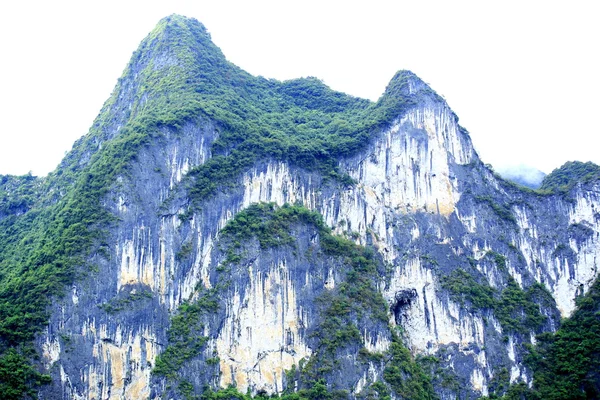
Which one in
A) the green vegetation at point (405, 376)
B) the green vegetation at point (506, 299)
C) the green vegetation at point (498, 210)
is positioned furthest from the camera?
the green vegetation at point (498, 210)

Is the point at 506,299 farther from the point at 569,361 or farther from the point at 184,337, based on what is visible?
the point at 184,337

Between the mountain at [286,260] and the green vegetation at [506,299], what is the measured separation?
0.41 feet

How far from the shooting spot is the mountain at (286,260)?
38688 millimetres

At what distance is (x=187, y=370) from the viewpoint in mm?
39000

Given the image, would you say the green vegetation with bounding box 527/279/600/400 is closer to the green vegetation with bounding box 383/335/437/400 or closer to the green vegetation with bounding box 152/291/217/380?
the green vegetation with bounding box 383/335/437/400

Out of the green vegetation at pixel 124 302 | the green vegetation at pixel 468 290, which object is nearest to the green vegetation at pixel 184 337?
the green vegetation at pixel 124 302

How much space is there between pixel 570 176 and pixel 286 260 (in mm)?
23026

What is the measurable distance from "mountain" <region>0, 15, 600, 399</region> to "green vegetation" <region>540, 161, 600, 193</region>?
33 cm

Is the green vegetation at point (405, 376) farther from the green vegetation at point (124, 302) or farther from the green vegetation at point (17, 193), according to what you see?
the green vegetation at point (17, 193)

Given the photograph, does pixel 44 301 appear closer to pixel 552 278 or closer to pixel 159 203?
pixel 159 203

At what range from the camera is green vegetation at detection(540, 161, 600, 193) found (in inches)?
2007

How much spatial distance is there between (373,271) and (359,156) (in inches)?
336

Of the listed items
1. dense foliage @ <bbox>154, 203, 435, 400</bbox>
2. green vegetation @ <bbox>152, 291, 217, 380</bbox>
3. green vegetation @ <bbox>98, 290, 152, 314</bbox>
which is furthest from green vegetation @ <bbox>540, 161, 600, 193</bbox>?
green vegetation @ <bbox>98, 290, 152, 314</bbox>

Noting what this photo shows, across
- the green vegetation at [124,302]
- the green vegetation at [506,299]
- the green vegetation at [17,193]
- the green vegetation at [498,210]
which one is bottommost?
the green vegetation at [124,302]
